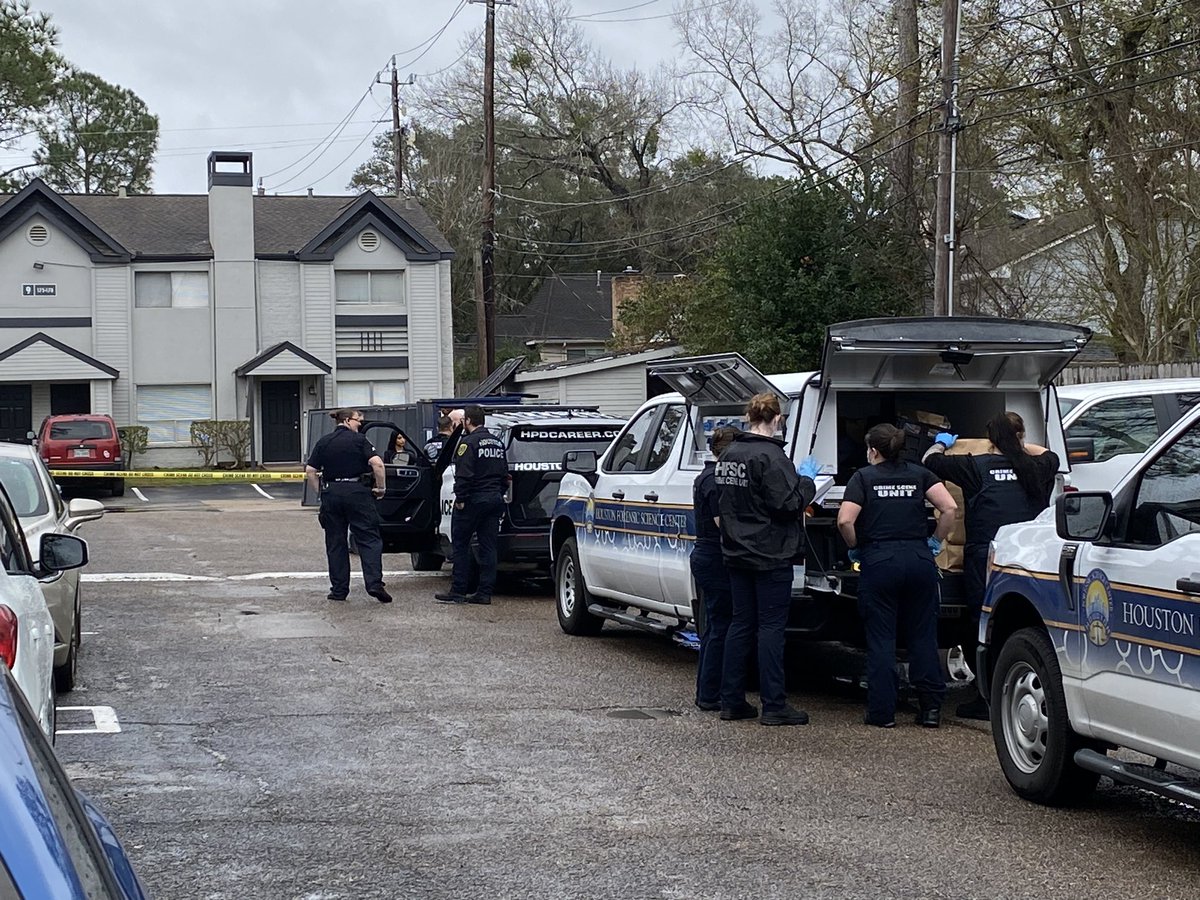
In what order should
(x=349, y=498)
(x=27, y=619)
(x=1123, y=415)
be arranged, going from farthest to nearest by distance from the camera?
(x=349, y=498), (x=1123, y=415), (x=27, y=619)

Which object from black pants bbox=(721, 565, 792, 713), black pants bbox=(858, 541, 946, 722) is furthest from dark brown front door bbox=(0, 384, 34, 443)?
black pants bbox=(858, 541, 946, 722)

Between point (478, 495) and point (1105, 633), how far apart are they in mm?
8910

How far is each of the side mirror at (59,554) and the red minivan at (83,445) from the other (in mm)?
25907

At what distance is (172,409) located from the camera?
42969mm

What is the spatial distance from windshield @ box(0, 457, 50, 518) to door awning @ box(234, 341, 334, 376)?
29982 millimetres

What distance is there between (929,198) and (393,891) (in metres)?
25.7

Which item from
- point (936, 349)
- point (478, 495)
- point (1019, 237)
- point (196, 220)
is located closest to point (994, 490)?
point (936, 349)

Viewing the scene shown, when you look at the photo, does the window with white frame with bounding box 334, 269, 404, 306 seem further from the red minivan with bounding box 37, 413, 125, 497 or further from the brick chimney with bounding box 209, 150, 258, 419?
the red minivan with bounding box 37, 413, 125, 497

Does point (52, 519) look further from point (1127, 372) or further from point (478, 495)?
point (1127, 372)

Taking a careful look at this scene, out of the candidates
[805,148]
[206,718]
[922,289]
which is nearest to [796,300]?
[922,289]

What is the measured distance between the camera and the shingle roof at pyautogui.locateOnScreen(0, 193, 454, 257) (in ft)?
142

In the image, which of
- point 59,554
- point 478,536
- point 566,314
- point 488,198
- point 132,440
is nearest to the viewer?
point 59,554

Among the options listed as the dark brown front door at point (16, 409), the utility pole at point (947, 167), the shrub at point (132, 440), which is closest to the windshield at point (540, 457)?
the utility pole at point (947, 167)

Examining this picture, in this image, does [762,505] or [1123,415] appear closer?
[762,505]
